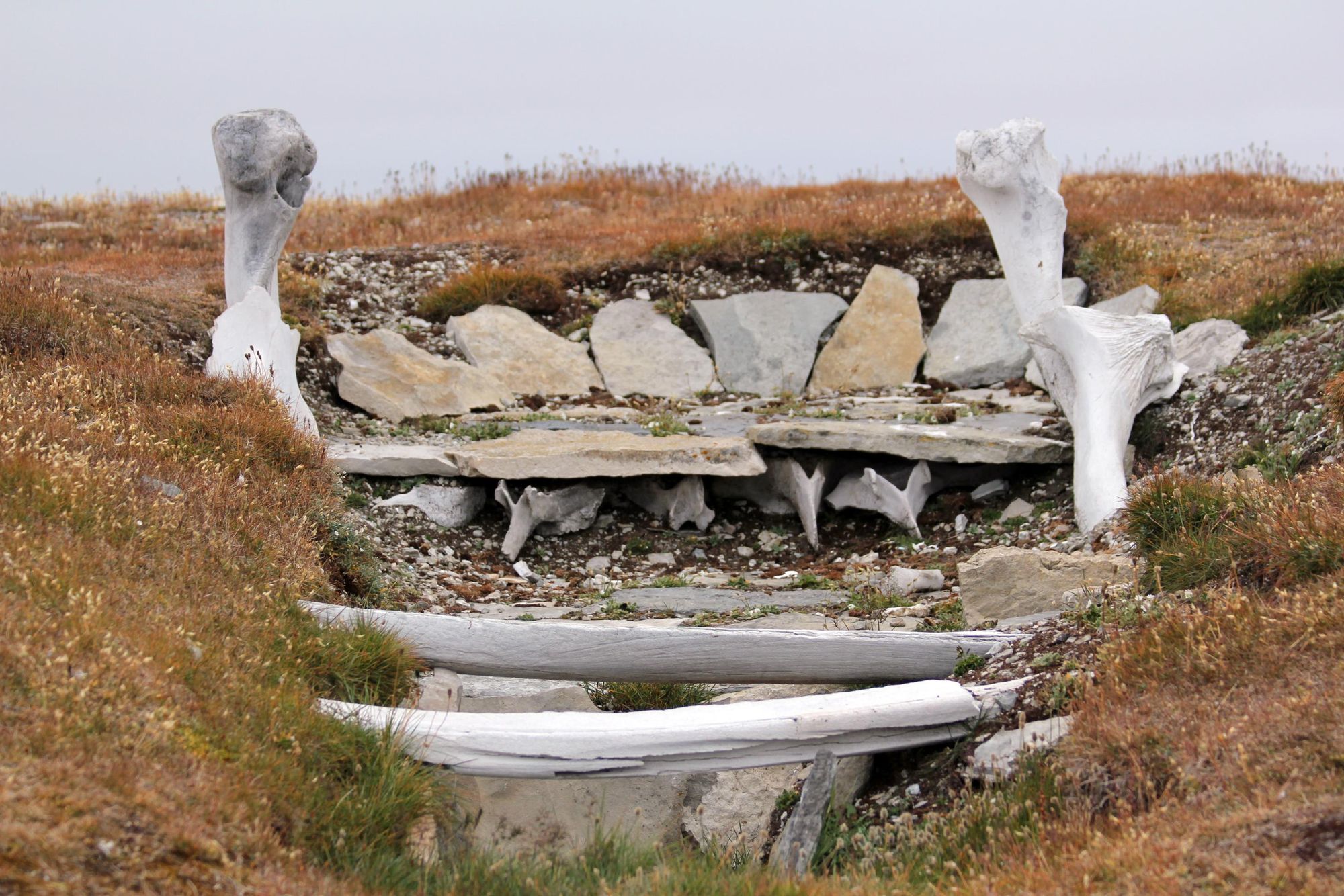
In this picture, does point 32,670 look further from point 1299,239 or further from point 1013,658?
point 1299,239

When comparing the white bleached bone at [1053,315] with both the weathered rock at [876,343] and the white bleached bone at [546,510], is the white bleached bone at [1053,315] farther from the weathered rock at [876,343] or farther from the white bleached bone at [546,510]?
the white bleached bone at [546,510]

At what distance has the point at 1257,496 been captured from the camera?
622 centimetres

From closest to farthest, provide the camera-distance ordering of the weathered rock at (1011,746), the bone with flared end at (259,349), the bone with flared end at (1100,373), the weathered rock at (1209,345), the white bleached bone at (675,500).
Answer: the weathered rock at (1011,746)
the bone with flared end at (1100,373)
the bone with flared end at (259,349)
the white bleached bone at (675,500)
the weathered rock at (1209,345)

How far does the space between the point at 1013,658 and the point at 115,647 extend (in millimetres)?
4102

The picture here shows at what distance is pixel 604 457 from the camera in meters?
9.88

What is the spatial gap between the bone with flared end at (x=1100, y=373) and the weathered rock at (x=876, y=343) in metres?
3.09

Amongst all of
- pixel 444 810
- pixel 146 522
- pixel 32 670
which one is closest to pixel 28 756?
pixel 32 670

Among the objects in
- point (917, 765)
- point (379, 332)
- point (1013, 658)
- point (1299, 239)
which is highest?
point (1299, 239)

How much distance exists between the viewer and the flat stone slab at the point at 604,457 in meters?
9.80

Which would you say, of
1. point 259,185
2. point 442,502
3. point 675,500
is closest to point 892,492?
point 675,500

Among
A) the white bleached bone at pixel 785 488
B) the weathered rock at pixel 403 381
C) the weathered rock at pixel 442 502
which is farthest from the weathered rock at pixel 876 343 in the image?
the weathered rock at pixel 442 502

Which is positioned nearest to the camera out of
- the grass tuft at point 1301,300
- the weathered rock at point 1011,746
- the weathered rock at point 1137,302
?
the weathered rock at point 1011,746

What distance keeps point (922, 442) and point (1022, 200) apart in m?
2.23

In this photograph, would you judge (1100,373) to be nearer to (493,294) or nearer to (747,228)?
(747,228)
